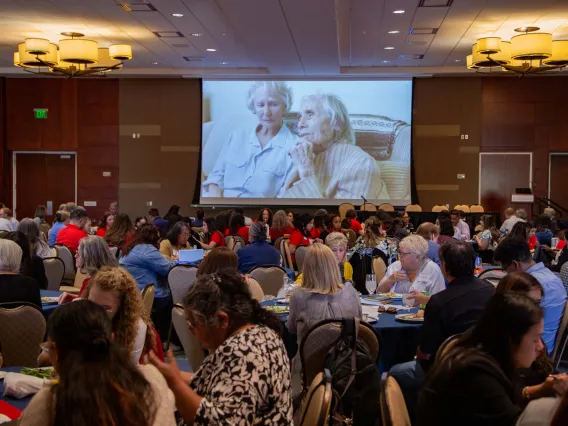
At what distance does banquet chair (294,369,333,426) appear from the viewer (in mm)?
2531

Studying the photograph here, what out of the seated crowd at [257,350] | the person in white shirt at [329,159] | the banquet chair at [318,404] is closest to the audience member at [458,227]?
the person in white shirt at [329,159]

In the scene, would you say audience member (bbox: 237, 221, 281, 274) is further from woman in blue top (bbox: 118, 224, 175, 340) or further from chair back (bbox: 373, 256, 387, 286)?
chair back (bbox: 373, 256, 387, 286)

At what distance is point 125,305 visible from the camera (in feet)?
11.0

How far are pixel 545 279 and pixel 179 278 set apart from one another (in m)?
3.33

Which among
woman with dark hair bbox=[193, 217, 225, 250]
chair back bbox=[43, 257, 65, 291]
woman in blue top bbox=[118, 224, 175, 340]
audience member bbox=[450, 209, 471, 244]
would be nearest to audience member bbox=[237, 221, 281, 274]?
woman in blue top bbox=[118, 224, 175, 340]

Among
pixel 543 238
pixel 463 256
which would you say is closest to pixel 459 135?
pixel 543 238

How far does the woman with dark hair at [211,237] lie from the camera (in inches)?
393

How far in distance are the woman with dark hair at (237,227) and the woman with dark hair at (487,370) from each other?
813cm

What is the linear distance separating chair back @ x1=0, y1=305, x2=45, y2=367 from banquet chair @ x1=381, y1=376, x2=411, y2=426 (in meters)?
2.50

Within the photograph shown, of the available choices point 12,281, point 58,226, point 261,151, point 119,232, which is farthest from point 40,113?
point 12,281

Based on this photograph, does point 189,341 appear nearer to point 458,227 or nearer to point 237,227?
point 237,227

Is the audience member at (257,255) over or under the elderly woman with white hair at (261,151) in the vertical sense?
under

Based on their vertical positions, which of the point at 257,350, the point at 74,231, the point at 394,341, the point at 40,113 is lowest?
the point at 394,341

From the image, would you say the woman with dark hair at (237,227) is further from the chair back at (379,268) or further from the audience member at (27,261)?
the audience member at (27,261)
